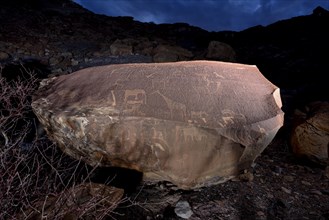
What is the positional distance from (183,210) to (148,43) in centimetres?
544

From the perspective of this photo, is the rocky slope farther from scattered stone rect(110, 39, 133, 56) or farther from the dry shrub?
the dry shrub

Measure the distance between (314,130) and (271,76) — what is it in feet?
11.8

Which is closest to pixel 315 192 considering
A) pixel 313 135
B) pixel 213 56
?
pixel 313 135

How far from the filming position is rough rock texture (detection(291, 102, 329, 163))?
264cm

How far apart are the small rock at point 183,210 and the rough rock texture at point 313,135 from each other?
4.51 ft

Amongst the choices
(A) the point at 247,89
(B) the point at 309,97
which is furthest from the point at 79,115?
(B) the point at 309,97

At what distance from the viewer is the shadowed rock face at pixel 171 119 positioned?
67.8 inches

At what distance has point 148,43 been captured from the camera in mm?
6957

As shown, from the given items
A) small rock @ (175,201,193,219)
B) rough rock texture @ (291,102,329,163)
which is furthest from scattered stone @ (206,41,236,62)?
small rock @ (175,201,193,219)

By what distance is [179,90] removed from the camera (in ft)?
5.93

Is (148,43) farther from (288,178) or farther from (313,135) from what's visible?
(288,178)

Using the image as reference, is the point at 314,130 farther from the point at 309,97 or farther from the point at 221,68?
the point at 309,97

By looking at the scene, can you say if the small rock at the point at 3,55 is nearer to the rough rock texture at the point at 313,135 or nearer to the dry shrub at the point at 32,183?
the dry shrub at the point at 32,183

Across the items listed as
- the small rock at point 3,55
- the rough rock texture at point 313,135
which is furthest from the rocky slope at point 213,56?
the rough rock texture at point 313,135
